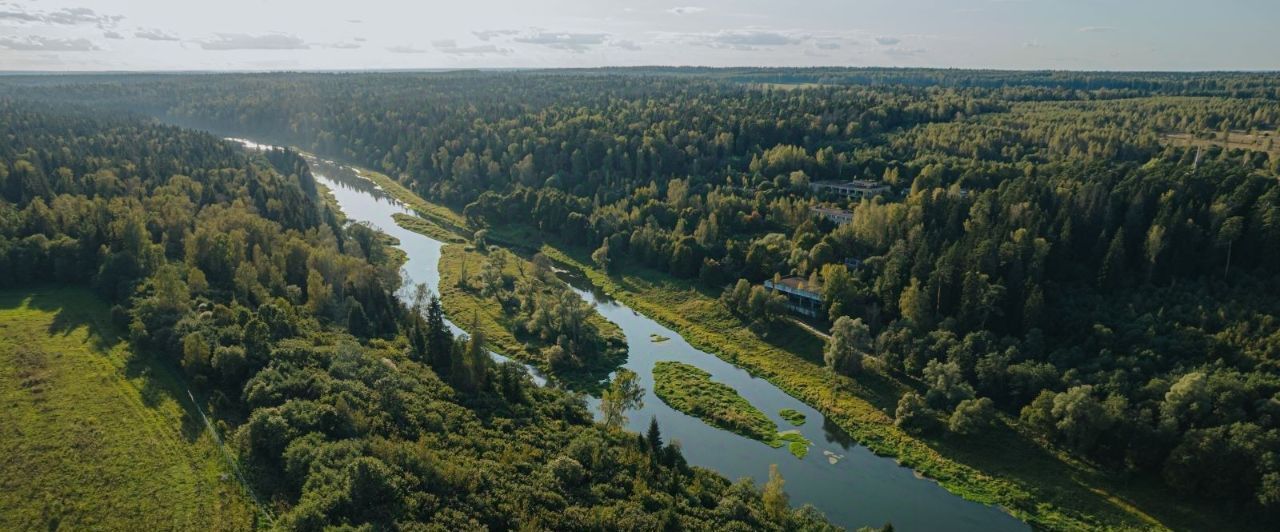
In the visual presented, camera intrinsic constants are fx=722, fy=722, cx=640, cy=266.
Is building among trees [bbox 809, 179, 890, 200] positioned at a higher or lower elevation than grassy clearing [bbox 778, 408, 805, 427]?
higher

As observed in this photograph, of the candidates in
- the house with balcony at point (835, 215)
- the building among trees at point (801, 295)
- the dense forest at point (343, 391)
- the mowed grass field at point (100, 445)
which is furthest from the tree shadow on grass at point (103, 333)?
the house with balcony at point (835, 215)

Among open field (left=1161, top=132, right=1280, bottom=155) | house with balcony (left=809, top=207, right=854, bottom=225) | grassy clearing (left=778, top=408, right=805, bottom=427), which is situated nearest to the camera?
grassy clearing (left=778, top=408, right=805, bottom=427)

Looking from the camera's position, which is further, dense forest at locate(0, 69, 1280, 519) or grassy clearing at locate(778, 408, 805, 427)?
grassy clearing at locate(778, 408, 805, 427)

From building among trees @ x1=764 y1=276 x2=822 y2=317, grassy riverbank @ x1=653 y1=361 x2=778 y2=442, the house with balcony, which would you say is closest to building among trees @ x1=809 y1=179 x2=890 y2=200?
the house with balcony

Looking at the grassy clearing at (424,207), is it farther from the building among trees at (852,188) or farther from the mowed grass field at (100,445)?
the mowed grass field at (100,445)

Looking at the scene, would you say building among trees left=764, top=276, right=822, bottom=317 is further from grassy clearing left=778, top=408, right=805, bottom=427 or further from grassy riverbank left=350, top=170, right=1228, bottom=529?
grassy clearing left=778, top=408, right=805, bottom=427

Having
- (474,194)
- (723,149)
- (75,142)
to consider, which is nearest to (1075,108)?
(723,149)

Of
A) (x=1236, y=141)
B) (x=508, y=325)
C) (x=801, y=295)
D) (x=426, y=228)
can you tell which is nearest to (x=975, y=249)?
(x=801, y=295)
